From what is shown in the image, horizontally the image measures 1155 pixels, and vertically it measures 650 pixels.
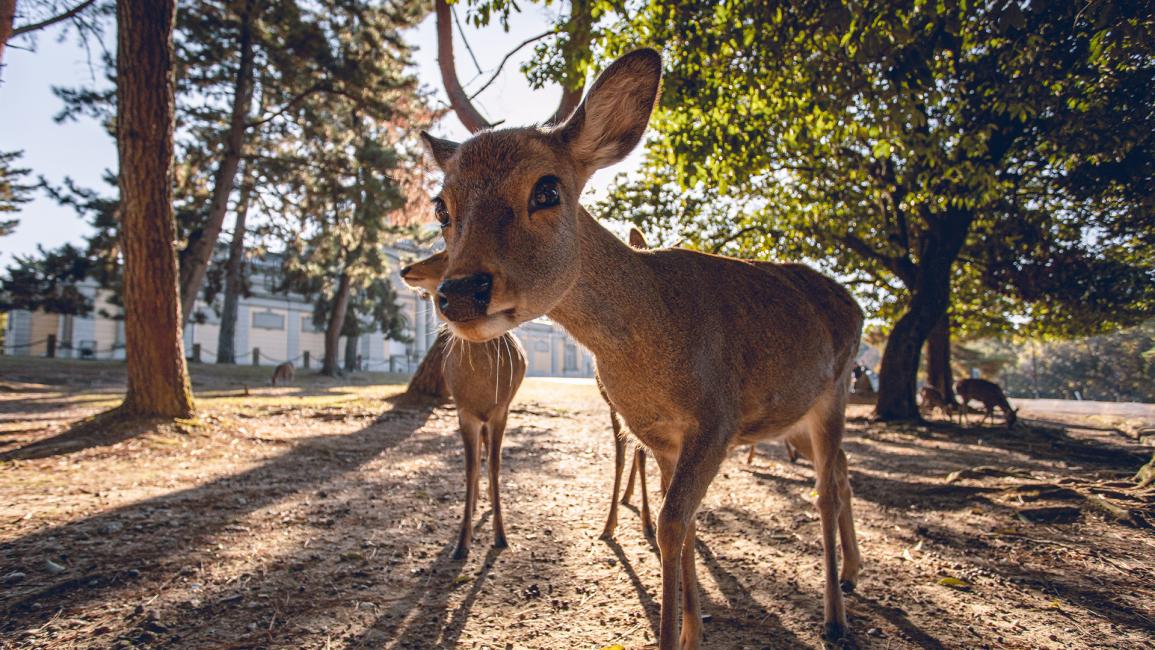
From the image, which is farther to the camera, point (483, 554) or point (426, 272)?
point (483, 554)

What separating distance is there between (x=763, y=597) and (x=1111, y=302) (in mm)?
14651

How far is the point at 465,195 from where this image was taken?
2297 mm

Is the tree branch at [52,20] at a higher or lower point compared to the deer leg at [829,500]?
higher

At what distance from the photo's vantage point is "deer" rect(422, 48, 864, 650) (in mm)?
2102

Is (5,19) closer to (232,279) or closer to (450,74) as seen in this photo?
(450,74)

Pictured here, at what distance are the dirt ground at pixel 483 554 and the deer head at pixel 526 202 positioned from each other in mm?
1865

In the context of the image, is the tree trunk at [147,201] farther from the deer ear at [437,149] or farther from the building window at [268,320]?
the building window at [268,320]

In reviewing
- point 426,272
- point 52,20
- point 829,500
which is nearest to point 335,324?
point 52,20

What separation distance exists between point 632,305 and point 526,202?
661 millimetres

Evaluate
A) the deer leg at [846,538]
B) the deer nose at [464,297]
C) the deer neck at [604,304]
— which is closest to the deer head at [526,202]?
the deer nose at [464,297]

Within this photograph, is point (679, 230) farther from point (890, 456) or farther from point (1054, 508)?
point (1054, 508)

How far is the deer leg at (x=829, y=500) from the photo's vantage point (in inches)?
114

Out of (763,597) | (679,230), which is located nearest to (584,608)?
(763,597)

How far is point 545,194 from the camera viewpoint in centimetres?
230
